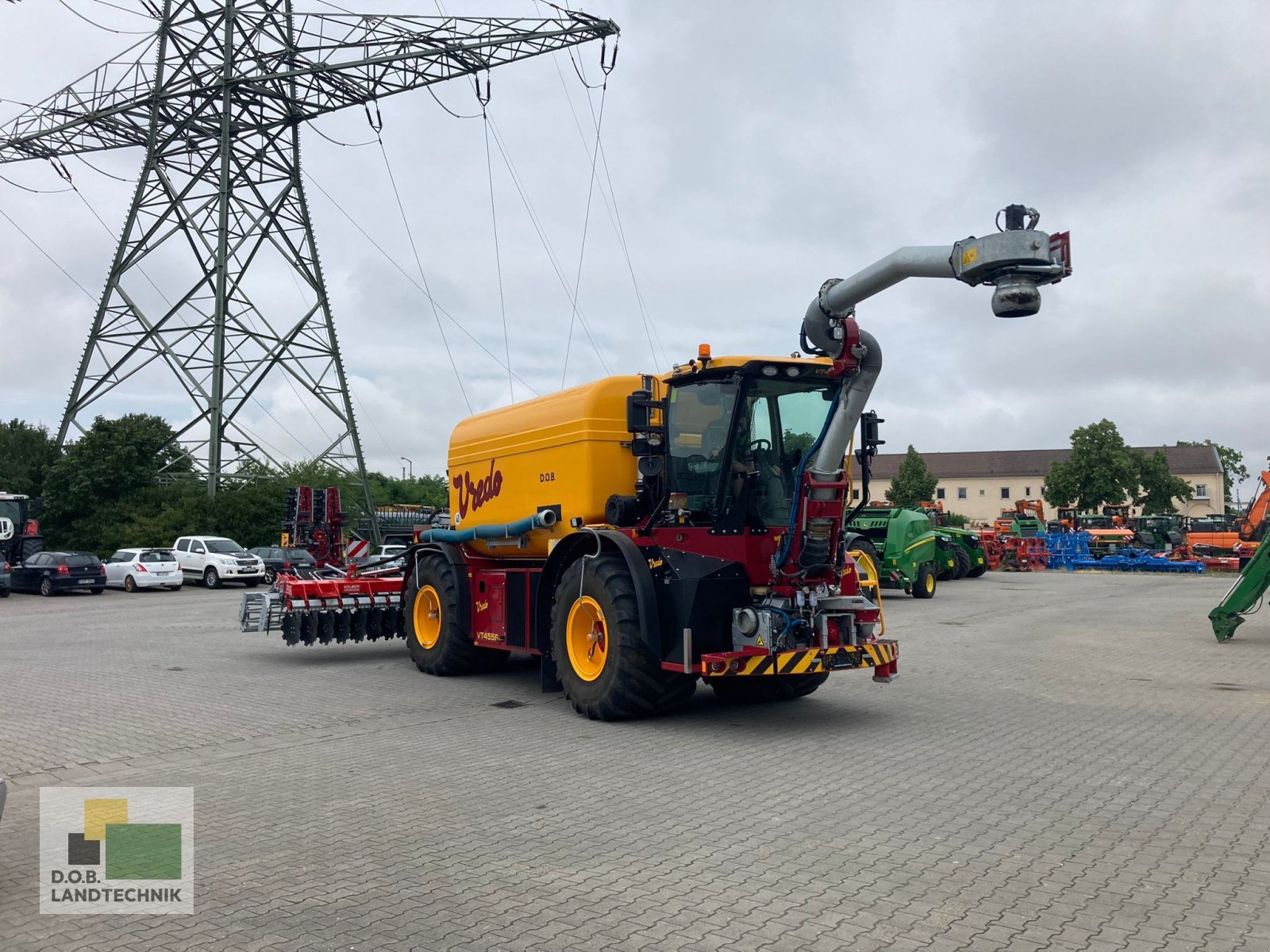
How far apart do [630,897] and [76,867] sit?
2947 mm

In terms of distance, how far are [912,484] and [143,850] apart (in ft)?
293

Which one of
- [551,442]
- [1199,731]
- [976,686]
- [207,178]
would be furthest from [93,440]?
[1199,731]

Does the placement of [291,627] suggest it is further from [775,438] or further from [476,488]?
[775,438]

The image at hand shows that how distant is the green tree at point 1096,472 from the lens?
70938mm

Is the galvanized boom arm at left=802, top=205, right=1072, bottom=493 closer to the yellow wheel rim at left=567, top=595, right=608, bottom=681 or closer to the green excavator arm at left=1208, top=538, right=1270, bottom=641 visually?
the yellow wheel rim at left=567, top=595, right=608, bottom=681

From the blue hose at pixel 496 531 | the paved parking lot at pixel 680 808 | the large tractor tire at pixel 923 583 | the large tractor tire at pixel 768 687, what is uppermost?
the blue hose at pixel 496 531

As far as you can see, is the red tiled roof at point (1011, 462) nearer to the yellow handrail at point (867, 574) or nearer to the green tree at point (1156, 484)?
the green tree at point (1156, 484)

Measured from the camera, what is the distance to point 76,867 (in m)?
5.35

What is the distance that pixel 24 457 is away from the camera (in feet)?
191

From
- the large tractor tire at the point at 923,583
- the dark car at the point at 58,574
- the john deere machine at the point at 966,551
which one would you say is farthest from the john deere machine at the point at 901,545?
the dark car at the point at 58,574

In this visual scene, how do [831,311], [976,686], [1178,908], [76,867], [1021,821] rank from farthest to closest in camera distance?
[976,686], [831,311], [1021,821], [76,867], [1178,908]

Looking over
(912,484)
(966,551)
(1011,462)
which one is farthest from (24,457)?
(1011,462)

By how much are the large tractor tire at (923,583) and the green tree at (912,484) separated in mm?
62338

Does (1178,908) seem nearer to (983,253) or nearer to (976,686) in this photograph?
(983,253)
